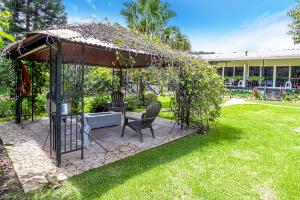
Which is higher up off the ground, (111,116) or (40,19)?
(40,19)

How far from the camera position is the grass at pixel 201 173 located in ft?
11.4

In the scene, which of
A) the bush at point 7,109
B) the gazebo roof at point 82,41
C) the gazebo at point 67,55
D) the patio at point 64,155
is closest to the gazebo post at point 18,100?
the patio at point 64,155

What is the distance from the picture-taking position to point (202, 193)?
350 cm

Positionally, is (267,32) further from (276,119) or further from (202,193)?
(202,193)

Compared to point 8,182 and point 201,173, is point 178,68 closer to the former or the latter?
point 201,173

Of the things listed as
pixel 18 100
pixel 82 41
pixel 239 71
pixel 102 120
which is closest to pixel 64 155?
pixel 102 120

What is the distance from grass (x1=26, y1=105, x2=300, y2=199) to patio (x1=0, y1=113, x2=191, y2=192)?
0.98ft

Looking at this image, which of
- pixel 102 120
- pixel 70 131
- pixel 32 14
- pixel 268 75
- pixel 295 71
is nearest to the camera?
pixel 70 131

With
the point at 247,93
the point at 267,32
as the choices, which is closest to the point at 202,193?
the point at 247,93

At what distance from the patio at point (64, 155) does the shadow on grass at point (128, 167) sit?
237 mm

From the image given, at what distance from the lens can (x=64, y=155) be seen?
4848 mm

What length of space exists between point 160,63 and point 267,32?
26.6 meters

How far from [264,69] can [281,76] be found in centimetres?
161

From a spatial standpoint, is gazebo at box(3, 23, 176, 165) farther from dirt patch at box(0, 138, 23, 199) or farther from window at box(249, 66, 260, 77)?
window at box(249, 66, 260, 77)
